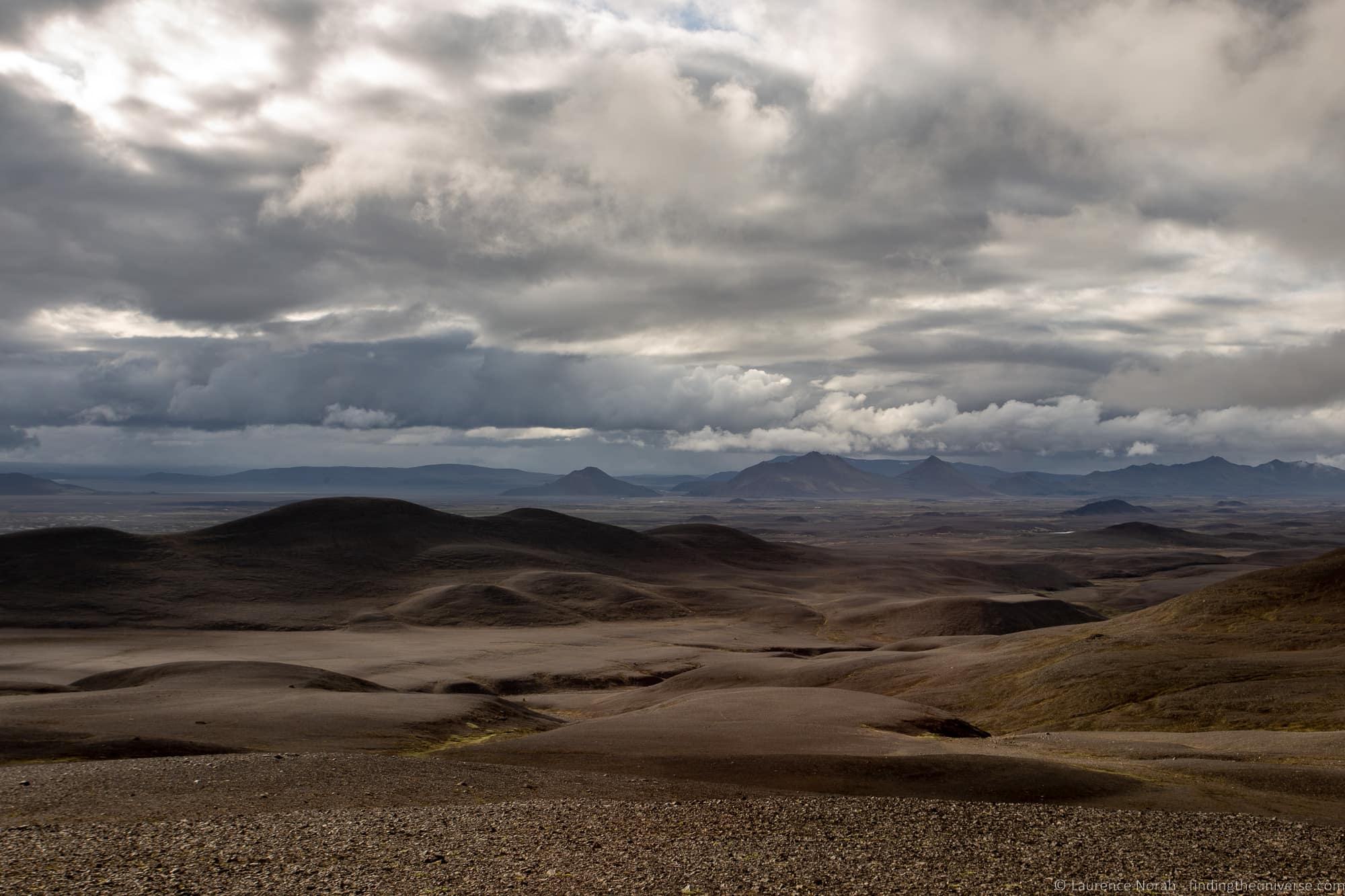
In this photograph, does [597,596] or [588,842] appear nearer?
[588,842]

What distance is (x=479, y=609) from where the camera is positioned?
12712cm

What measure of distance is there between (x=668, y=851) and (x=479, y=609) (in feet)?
366

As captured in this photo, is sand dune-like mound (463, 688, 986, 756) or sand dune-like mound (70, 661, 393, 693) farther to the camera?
sand dune-like mound (70, 661, 393, 693)

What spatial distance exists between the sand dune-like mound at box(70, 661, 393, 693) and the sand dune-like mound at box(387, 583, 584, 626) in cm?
6094

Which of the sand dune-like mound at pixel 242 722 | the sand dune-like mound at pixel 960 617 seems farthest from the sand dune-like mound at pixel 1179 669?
the sand dune-like mound at pixel 960 617

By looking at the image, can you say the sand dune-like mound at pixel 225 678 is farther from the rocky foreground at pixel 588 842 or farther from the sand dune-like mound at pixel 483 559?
the sand dune-like mound at pixel 483 559

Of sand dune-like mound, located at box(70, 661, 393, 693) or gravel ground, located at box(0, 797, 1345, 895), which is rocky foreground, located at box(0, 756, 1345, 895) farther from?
sand dune-like mound, located at box(70, 661, 393, 693)

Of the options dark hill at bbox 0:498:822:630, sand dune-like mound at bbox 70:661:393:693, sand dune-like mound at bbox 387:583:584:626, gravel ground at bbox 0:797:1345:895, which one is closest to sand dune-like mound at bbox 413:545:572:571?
dark hill at bbox 0:498:822:630

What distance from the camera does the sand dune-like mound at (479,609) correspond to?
124m

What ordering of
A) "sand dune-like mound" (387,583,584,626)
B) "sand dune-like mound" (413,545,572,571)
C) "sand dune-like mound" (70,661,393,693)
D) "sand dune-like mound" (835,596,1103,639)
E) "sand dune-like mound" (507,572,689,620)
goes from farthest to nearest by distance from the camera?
"sand dune-like mound" (413,545,572,571), "sand dune-like mound" (507,572,689,620), "sand dune-like mound" (387,583,584,626), "sand dune-like mound" (835,596,1103,639), "sand dune-like mound" (70,661,393,693)

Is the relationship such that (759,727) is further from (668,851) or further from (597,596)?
(597,596)

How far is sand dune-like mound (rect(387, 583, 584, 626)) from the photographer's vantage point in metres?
124

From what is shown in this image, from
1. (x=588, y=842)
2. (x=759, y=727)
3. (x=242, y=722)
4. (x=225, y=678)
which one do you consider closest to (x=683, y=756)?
(x=759, y=727)

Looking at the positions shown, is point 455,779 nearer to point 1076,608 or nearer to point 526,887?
point 526,887
